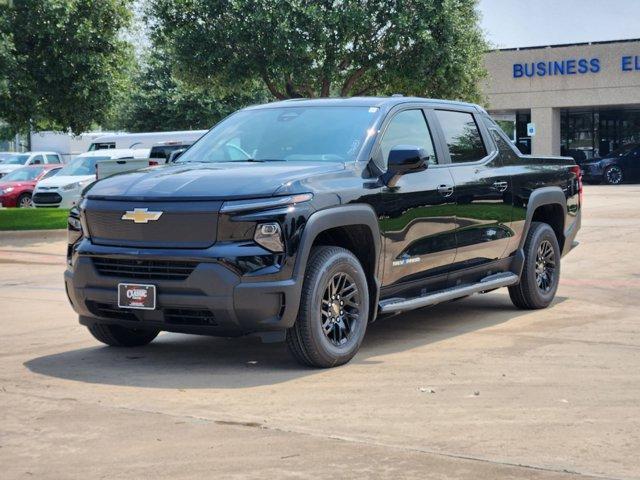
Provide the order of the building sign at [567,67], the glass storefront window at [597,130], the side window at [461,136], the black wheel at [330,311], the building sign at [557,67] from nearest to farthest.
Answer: the black wheel at [330,311] → the side window at [461,136] → the building sign at [567,67] → the building sign at [557,67] → the glass storefront window at [597,130]

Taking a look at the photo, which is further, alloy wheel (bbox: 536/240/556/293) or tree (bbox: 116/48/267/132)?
tree (bbox: 116/48/267/132)

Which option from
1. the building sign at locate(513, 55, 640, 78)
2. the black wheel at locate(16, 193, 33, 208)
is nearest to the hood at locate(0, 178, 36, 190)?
the black wheel at locate(16, 193, 33, 208)

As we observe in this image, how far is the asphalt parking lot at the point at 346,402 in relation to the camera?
16.6 ft

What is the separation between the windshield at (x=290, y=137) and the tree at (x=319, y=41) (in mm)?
21771

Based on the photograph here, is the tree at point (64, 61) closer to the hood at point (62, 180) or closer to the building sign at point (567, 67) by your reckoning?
the hood at point (62, 180)

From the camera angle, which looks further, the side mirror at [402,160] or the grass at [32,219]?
the grass at [32,219]

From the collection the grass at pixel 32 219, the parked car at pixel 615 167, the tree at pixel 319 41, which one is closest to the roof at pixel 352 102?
the grass at pixel 32 219

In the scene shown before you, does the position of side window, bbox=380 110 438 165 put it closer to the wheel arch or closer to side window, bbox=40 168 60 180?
the wheel arch

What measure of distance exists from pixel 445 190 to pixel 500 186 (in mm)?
1009

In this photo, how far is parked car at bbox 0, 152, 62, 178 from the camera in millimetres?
42781

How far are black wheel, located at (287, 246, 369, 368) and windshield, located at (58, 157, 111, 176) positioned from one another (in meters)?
21.4

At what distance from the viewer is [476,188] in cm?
889

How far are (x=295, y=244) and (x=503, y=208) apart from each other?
3.01 m

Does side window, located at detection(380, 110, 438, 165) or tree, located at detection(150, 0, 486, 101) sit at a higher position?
tree, located at detection(150, 0, 486, 101)
